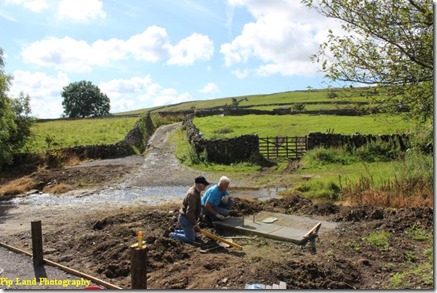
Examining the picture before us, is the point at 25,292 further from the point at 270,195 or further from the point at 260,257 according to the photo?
the point at 270,195

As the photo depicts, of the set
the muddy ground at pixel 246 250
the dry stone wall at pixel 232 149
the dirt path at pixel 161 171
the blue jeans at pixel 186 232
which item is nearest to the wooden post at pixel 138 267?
the muddy ground at pixel 246 250

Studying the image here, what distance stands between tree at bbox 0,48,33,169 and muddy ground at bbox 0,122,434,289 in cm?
917

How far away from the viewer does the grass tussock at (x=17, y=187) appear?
2073cm

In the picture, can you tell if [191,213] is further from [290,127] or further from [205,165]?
[290,127]

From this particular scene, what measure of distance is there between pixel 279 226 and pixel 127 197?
9321mm

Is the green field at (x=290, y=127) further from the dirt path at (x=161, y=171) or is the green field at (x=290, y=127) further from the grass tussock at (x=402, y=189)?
the grass tussock at (x=402, y=189)

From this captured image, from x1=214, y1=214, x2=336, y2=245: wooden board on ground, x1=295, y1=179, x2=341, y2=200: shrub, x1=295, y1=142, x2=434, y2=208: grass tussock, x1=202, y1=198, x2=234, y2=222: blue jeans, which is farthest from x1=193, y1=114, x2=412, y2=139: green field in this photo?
x1=214, y1=214, x2=336, y2=245: wooden board on ground

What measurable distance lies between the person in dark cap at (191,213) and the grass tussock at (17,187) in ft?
44.5

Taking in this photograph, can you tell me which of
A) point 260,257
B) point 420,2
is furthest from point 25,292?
point 420,2

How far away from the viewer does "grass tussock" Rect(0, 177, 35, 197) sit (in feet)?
68.0

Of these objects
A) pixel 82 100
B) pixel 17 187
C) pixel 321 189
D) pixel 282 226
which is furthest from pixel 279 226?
pixel 82 100

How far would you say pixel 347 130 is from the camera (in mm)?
35156

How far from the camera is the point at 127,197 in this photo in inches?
736

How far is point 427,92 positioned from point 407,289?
15.8 feet
